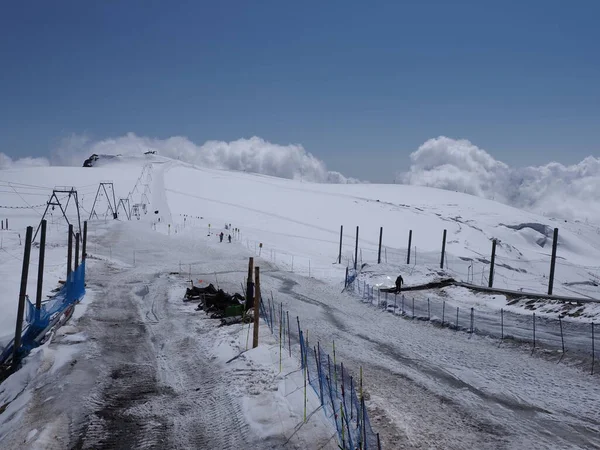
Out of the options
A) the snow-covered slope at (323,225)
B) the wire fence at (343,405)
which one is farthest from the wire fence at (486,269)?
the wire fence at (343,405)

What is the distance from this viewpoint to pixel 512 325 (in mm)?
26094

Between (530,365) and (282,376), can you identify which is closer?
(282,376)

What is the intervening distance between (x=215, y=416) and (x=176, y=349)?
717 centimetres

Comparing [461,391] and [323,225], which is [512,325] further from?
[323,225]

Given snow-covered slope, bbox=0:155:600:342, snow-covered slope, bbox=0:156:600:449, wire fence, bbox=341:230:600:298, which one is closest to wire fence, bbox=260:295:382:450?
snow-covered slope, bbox=0:156:600:449

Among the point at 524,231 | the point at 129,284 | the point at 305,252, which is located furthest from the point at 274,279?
the point at 524,231

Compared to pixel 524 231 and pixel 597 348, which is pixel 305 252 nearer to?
pixel 597 348

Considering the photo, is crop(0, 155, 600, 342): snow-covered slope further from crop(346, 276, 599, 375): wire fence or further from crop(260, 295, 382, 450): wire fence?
crop(260, 295, 382, 450): wire fence

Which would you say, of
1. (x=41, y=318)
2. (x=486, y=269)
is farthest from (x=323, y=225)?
(x=41, y=318)

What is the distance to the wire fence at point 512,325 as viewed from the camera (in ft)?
69.4

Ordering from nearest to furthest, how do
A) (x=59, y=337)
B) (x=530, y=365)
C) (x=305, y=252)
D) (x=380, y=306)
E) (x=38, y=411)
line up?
(x=38, y=411)
(x=530, y=365)
(x=59, y=337)
(x=380, y=306)
(x=305, y=252)

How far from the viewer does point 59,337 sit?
68.3 feet

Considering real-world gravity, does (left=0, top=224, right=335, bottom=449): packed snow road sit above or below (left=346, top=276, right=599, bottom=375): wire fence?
below

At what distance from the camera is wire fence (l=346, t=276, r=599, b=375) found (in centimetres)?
2116
